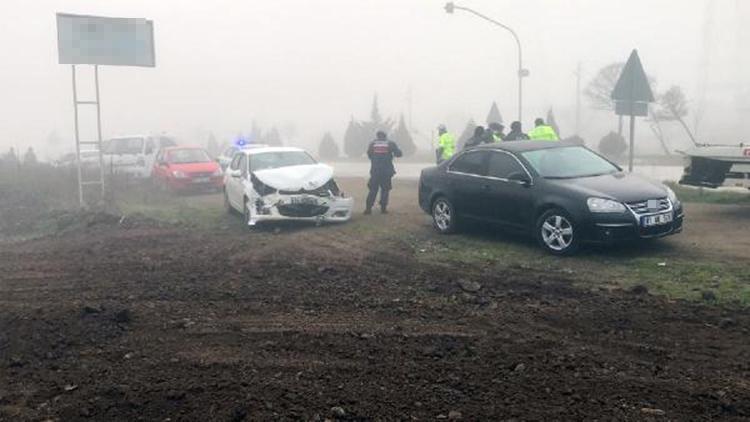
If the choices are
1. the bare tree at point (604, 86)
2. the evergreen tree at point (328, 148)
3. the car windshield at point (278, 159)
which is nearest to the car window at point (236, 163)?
the car windshield at point (278, 159)

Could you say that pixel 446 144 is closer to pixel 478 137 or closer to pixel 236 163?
pixel 478 137

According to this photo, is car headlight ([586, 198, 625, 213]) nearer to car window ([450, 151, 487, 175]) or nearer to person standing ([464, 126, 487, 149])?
car window ([450, 151, 487, 175])

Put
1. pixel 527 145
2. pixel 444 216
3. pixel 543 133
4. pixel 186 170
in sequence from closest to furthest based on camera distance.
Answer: pixel 527 145 → pixel 444 216 → pixel 543 133 → pixel 186 170

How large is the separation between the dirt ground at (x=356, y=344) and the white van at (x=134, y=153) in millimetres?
13827

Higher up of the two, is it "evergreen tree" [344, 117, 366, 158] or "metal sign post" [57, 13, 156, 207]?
"metal sign post" [57, 13, 156, 207]

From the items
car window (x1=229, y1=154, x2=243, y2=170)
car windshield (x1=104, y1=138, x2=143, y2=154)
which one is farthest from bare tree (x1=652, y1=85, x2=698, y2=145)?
car window (x1=229, y1=154, x2=243, y2=170)

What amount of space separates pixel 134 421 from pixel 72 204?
49.3 ft

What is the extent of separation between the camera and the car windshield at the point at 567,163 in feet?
32.6

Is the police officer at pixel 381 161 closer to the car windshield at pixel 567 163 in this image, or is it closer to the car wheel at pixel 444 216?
the car wheel at pixel 444 216

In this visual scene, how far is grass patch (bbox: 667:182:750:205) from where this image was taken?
14.2 m

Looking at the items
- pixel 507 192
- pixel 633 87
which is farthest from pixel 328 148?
pixel 507 192

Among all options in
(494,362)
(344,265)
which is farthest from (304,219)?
(494,362)

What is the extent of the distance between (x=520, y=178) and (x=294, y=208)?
14.5 feet

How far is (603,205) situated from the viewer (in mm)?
9008
